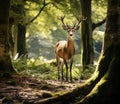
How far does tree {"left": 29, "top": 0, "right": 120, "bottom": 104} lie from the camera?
26.5ft

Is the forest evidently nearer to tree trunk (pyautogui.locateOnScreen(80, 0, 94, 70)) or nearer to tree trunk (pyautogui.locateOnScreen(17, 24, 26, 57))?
tree trunk (pyautogui.locateOnScreen(80, 0, 94, 70))

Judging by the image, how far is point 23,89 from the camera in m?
11.0

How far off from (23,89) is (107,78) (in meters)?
3.33

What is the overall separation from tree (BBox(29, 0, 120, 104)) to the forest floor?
0.65 m

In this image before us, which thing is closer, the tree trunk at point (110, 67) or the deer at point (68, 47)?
the tree trunk at point (110, 67)

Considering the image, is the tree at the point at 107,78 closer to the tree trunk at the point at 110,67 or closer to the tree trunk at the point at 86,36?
the tree trunk at the point at 110,67

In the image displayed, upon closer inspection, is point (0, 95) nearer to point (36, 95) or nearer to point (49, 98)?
point (36, 95)

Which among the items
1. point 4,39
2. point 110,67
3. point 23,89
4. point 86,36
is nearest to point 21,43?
point 86,36

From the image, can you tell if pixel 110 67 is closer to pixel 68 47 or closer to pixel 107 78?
pixel 107 78

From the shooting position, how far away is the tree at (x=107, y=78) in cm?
808

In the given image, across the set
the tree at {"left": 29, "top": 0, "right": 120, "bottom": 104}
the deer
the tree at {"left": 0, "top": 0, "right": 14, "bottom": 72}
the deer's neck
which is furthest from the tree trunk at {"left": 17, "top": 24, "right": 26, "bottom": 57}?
the tree at {"left": 29, "top": 0, "right": 120, "bottom": 104}

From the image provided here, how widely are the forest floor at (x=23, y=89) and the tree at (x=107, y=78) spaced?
65 centimetres

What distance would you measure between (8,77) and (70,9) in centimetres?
1271

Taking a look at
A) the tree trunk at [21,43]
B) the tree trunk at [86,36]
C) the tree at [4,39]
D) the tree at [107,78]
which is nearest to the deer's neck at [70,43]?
the tree at [4,39]
